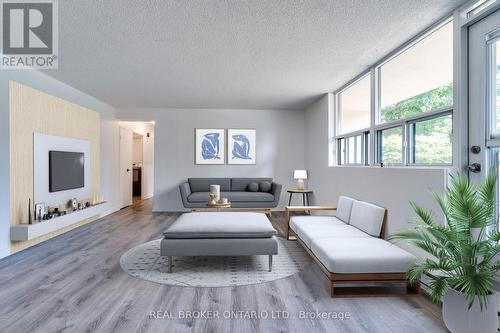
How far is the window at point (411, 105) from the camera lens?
2506 mm

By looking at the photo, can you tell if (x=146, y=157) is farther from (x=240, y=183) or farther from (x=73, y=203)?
(x=73, y=203)

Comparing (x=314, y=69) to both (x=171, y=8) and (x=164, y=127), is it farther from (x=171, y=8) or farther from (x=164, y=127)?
(x=164, y=127)

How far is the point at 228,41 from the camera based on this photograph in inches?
116

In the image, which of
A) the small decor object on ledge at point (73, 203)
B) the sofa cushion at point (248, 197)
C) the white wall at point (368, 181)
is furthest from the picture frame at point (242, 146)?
the small decor object on ledge at point (73, 203)

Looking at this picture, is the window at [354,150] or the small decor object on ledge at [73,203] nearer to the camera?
the window at [354,150]

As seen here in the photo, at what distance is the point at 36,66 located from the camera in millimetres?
3707

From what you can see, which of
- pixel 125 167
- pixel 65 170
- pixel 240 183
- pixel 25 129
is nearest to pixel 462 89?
pixel 240 183

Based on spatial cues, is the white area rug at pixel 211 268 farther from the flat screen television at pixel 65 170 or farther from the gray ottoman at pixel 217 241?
the flat screen television at pixel 65 170

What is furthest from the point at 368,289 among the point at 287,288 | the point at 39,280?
the point at 39,280

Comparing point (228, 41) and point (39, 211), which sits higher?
point (228, 41)

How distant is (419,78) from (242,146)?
437 centimetres

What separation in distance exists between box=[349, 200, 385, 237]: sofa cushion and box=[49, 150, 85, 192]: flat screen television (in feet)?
14.8

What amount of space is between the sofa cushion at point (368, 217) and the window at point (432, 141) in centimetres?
70

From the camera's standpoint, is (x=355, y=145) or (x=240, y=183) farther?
(x=240, y=183)
